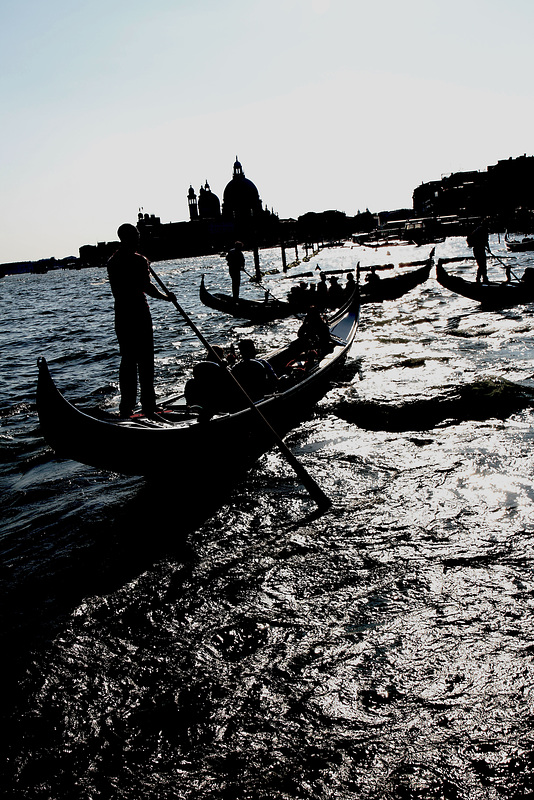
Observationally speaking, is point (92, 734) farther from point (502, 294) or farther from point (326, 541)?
point (502, 294)

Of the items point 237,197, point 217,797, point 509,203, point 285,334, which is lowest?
point 217,797

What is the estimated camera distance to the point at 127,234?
558cm

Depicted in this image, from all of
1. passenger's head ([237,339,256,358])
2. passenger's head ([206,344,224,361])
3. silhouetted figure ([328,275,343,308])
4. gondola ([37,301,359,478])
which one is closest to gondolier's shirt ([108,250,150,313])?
passenger's head ([206,344,224,361])

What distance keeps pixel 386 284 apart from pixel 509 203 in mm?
61496

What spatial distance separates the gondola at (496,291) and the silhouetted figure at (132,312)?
1353cm

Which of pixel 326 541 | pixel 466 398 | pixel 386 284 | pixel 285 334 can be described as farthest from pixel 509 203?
pixel 326 541

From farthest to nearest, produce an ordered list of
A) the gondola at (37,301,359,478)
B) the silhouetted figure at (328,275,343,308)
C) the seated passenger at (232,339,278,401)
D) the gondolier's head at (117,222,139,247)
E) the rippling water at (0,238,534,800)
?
the silhouetted figure at (328,275,343,308)
the seated passenger at (232,339,278,401)
the gondolier's head at (117,222,139,247)
the gondola at (37,301,359,478)
the rippling water at (0,238,534,800)

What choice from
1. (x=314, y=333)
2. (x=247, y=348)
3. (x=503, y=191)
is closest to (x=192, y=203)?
(x=503, y=191)

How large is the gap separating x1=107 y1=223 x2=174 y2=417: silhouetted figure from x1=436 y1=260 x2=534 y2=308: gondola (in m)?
13.5

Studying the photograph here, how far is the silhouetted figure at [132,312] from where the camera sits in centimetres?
570

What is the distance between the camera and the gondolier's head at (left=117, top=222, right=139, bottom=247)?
5.59m

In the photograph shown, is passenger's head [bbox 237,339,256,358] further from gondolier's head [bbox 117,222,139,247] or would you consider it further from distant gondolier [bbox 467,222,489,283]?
distant gondolier [bbox 467,222,489,283]

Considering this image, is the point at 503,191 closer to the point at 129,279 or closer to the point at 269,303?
the point at 269,303

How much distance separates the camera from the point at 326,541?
4.44m
